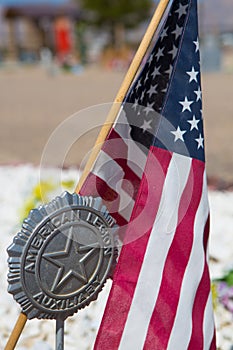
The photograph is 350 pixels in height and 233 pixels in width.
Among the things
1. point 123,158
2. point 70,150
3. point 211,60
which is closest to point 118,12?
point 211,60

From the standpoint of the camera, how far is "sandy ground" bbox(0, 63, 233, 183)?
21.9 feet

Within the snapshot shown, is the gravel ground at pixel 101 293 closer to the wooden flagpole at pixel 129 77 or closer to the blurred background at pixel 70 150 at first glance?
the blurred background at pixel 70 150

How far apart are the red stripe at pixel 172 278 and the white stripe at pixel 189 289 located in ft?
0.05

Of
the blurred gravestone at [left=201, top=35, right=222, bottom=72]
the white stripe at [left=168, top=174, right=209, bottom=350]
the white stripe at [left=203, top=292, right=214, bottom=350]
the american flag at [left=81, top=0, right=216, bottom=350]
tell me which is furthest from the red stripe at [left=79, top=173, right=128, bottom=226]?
the blurred gravestone at [left=201, top=35, right=222, bottom=72]

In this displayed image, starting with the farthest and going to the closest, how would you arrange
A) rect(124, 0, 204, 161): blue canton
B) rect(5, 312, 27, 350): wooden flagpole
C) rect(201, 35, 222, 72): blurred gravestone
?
rect(201, 35, 222, 72): blurred gravestone
rect(124, 0, 204, 161): blue canton
rect(5, 312, 27, 350): wooden flagpole

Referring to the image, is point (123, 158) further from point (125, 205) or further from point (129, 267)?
point (129, 267)

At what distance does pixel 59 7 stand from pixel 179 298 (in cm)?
4597

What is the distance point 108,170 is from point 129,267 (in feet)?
1.11

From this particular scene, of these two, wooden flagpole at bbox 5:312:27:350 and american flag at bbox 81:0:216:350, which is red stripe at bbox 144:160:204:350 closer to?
american flag at bbox 81:0:216:350

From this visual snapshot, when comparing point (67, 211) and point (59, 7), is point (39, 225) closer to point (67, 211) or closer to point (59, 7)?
point (67, 211)

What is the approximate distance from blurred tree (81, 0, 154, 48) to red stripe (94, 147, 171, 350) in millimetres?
44300

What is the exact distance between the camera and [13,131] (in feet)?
30.8

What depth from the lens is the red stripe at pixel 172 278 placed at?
194 centimetres

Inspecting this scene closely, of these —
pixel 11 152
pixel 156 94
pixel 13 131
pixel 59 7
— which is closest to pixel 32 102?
pixel 13 131
